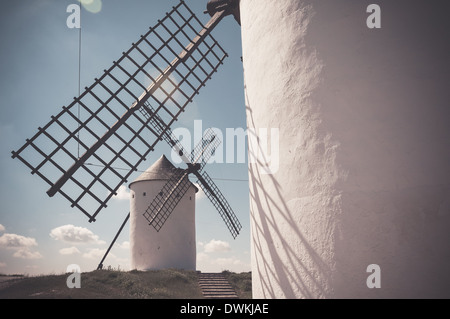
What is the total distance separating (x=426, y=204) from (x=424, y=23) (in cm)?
166

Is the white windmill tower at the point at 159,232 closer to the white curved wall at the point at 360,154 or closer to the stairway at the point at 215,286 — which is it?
the stairway at the point at 215,286

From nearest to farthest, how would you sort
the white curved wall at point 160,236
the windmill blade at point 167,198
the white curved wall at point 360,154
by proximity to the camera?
the white curved wall at point 360,154 → the windmill blade at point 167,198 → the white curved wall at point 160,236

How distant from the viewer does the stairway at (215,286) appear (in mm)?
12162

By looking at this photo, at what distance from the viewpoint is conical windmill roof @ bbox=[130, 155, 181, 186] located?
1689 centimetres

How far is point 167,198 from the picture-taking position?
614 inches

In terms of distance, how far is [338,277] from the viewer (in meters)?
2.92

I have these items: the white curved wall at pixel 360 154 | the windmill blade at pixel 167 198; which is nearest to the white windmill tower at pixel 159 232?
the windmill blade at pixel 167 198

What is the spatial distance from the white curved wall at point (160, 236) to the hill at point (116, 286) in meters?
1.88

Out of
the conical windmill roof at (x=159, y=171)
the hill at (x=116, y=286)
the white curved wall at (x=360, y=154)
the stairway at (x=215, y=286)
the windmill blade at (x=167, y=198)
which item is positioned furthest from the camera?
the conical windmill roof at (x=159, y=171)
